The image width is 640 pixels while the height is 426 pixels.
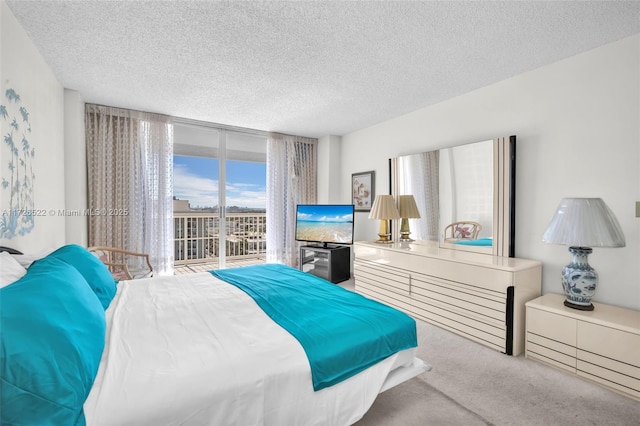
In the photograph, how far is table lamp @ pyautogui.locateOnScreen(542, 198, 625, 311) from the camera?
2.02 meters

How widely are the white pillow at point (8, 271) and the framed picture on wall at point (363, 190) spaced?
12.9 ft

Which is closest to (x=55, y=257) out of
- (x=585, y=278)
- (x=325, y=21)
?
(x=325, y=21)

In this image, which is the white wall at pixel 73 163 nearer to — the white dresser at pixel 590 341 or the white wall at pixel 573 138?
the white wall at pixel 573 138

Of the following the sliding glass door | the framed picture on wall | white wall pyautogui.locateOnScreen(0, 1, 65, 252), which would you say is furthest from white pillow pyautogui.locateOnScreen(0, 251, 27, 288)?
the framed picture on wall

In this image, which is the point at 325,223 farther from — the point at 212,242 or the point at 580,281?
the point at 580,281

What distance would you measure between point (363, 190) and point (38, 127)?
12.6ft

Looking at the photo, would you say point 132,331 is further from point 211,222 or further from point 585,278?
point 211,222

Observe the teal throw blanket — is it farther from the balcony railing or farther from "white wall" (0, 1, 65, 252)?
the balcony railing

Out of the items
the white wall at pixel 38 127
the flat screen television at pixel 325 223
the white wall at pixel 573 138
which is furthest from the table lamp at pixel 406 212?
the white wall at pixel 38 127

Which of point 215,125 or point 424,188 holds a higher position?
point 215,125

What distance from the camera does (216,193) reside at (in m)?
4.66

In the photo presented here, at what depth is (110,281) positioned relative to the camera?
2086 millimetres

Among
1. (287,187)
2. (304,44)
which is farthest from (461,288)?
(287,187)

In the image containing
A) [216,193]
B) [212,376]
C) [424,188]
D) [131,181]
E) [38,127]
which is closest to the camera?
[212,376]
